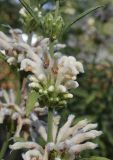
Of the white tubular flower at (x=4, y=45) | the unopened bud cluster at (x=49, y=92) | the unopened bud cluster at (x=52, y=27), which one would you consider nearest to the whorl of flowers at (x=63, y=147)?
the unopened bud cluster at (x=49, y=92)

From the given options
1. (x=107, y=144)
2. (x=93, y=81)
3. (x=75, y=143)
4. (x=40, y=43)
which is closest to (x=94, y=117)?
(x=107, y=144)

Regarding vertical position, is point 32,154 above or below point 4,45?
below

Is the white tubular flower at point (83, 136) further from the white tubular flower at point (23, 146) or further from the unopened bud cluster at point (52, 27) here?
the unopened bud cluster at point (52, 27)

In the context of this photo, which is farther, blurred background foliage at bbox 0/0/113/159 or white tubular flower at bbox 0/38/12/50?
blurred background foliage at bbox 0/0/113/159

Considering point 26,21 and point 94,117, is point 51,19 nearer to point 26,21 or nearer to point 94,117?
point 26,21

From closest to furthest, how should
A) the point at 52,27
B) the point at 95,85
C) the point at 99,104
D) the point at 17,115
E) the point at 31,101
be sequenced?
the point at 31,101
the point at 52,27
the point at 17,115
the point at 99,104
the point at 95,85

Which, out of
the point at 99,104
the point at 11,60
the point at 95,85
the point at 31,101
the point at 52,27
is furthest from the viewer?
the point at 95,85

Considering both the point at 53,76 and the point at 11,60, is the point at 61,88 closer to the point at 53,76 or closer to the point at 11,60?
the point at 53,76

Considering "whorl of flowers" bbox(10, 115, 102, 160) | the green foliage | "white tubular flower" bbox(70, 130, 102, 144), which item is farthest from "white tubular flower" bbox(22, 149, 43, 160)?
the green foliage

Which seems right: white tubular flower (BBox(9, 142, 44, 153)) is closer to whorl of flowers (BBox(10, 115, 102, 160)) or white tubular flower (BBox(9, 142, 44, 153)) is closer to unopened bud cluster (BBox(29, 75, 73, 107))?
whorl of flowers (BBox(10, 115, 102, 160))

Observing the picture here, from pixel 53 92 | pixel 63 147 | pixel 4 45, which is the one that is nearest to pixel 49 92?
Answer: pixel 53 92

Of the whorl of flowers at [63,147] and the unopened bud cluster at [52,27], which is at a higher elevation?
the unopened bud cluster at [52,27]

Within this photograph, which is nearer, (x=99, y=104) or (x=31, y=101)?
(x=31, y=101)
